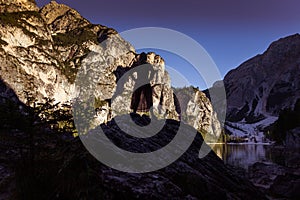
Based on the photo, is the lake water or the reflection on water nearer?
the lake water

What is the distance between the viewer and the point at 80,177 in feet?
20.5

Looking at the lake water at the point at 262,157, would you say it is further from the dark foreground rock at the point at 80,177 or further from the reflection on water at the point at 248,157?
the dark foreground rock at the point at 80,177

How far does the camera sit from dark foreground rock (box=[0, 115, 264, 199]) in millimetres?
6254

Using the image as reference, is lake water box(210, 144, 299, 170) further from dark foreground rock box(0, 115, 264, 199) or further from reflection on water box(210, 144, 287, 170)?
dark foreground rock box(0, 115, 264, 199)

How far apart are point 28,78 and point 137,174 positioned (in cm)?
17969

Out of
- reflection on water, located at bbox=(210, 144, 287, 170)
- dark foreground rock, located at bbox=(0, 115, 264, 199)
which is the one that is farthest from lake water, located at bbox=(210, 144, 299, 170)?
dark foreground rock, located at bbox=(0, 115, 264, 199)

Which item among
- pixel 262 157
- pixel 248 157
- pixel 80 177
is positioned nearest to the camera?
pixel 80 177

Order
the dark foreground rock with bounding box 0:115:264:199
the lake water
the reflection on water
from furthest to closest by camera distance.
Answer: the reflection on water
the lake water
the dark foreground rock with bounding box 0:115:264:199

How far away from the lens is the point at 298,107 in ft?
388

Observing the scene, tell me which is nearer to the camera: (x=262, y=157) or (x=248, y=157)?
(x=262, y=157)

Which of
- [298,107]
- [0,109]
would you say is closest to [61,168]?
[0,109]

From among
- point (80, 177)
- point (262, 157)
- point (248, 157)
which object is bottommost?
point (80, 177)

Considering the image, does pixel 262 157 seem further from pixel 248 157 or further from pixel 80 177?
pixel 80 177

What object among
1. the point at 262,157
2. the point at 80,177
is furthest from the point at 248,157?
the point at 80,177
